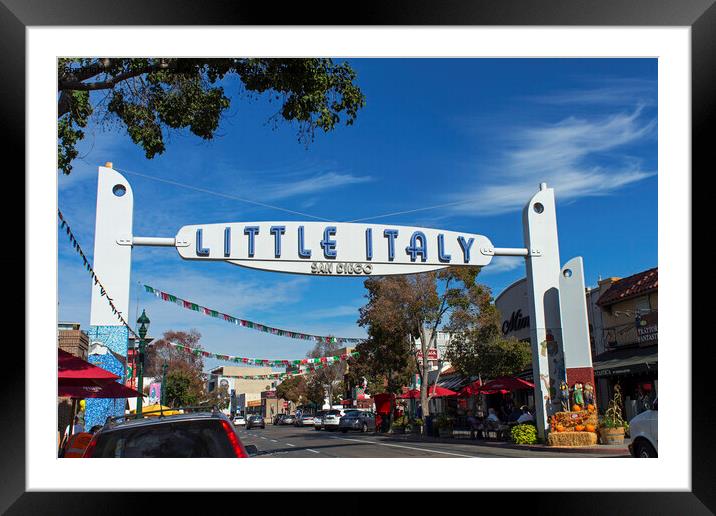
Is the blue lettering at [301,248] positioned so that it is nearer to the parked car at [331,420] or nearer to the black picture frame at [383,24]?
the black picture frame at [383,24]

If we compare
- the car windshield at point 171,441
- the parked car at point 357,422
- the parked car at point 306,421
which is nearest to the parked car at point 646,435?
the car windshield at point 171,441

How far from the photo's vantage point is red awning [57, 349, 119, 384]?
1077 centimetres

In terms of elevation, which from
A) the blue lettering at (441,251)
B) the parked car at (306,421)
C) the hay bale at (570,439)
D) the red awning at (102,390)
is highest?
the blue lettering at (441,251)

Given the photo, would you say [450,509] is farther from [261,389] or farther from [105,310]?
[261,389]

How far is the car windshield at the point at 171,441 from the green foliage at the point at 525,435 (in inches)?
541

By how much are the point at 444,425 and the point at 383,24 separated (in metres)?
21.9

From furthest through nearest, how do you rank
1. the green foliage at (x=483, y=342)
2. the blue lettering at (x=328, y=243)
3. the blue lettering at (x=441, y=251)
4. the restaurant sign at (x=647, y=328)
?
the green foliage at (x=483, y=342), the restaurant sign at (x=647, y=328), the blue lettering at (x=441, y=251), the blue lettering at (x=328, y=243)

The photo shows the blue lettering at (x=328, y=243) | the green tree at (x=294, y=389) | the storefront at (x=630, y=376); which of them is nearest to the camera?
the blue lettering at (x=328, y=243)

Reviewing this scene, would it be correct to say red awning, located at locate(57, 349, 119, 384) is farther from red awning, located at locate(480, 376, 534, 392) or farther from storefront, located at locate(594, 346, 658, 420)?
red awning, located at locate(480, 376, 534, 392)

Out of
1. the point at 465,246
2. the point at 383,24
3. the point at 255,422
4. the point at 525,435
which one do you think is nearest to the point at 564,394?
the point at 525,435

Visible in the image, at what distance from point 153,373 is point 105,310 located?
3616cm

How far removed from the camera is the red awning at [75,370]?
10.8 m

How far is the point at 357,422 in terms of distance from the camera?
122ft

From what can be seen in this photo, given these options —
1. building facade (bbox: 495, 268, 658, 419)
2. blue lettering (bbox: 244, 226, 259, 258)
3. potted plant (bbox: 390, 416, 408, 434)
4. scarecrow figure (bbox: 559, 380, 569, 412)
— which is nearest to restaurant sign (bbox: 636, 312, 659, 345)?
building facade (bbox: 495, 268, 658, 419)
